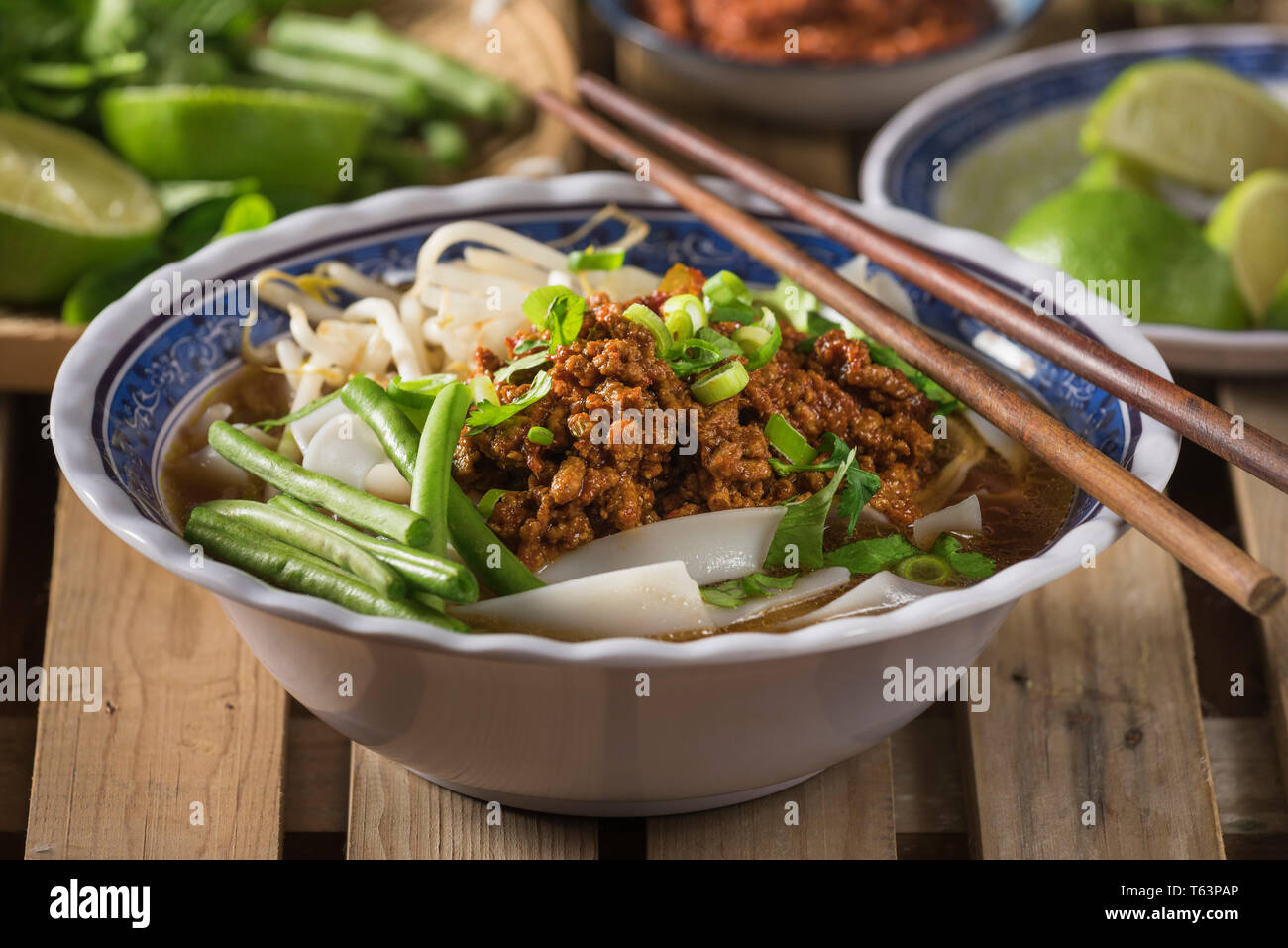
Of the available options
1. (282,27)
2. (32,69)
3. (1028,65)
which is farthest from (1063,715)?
(282,27)

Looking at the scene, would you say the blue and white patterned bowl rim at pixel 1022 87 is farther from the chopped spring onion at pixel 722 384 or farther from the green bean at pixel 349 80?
the chopped spring onion at pixel 722 384

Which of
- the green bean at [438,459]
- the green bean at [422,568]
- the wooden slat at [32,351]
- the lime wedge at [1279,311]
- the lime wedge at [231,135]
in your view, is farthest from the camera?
the lime wedge at [231,135]

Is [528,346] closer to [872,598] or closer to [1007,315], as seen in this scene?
[872,598]

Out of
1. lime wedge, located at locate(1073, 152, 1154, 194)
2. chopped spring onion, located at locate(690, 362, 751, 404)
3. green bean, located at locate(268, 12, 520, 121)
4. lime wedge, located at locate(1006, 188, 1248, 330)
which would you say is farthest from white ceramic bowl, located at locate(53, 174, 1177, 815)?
→ green bean, located at locate(268, 12, 520, 121)

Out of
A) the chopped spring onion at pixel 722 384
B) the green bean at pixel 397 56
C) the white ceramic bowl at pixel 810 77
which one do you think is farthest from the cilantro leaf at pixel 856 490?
the green bean at pixel 397 56

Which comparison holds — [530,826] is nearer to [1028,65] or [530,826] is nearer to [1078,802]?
[1078,802]
